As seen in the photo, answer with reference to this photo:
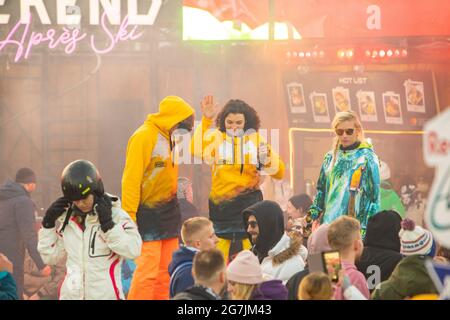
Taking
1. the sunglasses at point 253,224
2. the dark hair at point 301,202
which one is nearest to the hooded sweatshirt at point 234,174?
the sunglasses at point 253,224

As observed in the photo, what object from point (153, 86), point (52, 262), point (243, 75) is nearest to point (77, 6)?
point (153, 86)

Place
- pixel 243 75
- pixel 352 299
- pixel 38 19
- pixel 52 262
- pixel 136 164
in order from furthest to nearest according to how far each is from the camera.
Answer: pixel 243 75, pixel 38 19, pixel 136 164, pixel 52 262, pixel 352 299

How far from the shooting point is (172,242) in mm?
8594

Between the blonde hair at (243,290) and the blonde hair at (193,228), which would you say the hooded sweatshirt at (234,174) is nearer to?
the blonde hair at (193,228)

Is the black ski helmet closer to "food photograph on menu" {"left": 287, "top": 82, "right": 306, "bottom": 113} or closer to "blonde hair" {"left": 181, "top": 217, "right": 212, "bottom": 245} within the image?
"blonde hair" {"left": 181, "top": 217, "right": 212, "bottom": 245}

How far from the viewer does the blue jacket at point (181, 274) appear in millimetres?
7262

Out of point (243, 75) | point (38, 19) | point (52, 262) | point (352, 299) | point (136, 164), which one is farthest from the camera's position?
point (243, 75)

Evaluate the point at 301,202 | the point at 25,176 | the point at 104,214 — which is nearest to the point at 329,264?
the point at 104,214

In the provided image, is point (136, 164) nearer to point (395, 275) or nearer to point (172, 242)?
point (172, 242)

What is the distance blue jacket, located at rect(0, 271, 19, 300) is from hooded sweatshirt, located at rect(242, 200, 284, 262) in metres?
1.80

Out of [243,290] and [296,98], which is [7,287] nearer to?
[243,290]

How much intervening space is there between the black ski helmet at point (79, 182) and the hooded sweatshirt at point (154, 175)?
152cm

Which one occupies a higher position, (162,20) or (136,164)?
(162,20)

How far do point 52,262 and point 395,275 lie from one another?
2.25 meters
